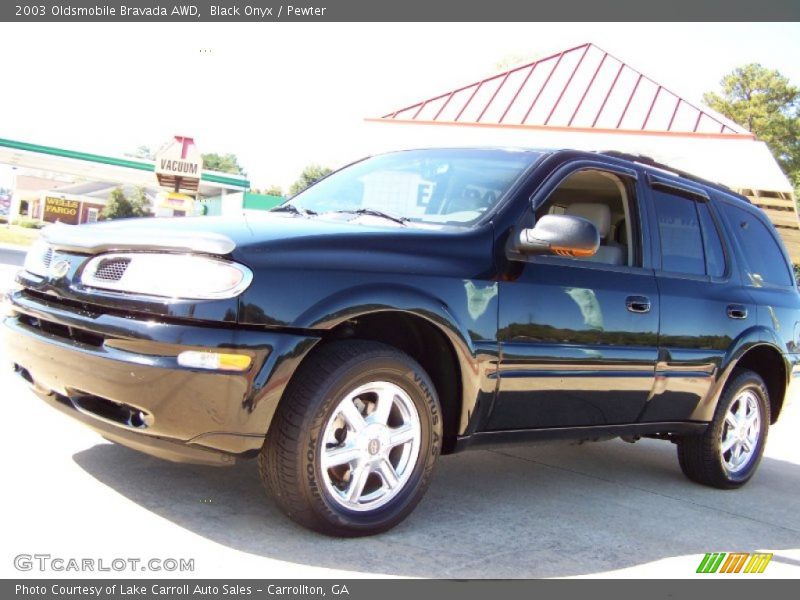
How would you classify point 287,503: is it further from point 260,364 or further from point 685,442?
point 685,442

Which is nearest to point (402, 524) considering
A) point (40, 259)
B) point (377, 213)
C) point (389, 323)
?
point (389, 323)

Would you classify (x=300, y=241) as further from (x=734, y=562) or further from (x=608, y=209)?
(x=734, y=562)

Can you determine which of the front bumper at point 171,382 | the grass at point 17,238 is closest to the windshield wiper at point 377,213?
the front bumper at point 171,382

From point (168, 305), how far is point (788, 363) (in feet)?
14.5

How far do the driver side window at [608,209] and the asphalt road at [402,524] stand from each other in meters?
1.38

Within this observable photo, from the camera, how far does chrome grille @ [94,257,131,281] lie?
325 cm

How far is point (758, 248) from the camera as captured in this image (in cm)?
586

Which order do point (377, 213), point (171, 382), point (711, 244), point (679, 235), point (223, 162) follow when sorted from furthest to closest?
1. point (223, 162)
2. point (711, 244)
3. point (679, 235)
4. point (377, 213)
5. point (171, 382)

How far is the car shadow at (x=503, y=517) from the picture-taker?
3.39m

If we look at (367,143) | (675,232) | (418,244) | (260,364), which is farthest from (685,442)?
(367,143)

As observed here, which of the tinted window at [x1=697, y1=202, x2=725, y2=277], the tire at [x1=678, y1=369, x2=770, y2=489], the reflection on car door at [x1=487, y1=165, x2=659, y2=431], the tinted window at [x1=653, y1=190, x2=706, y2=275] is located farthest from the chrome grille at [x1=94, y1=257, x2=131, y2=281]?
the tire at [x1=678, y1=369, x2=770, y2=489]

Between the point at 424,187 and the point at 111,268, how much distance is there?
1740 mm

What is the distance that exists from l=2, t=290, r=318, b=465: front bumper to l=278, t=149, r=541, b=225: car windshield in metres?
1.20
